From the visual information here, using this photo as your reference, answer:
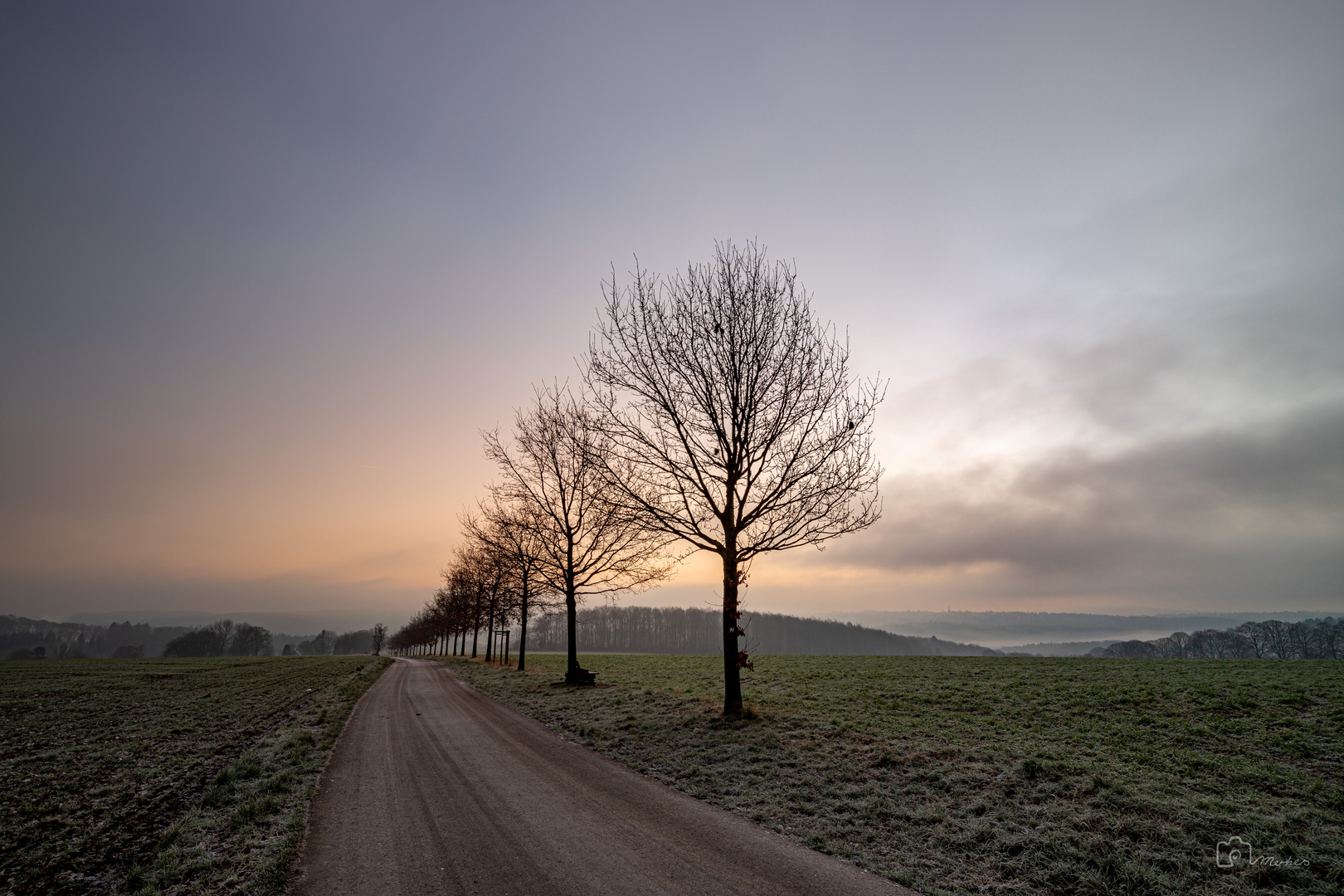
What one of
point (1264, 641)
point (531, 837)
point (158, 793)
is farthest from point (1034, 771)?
point (1264, 641)

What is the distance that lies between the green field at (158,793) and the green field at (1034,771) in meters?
6.51

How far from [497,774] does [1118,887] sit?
10.1 meters

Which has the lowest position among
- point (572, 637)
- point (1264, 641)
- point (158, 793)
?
point (1264, 641)

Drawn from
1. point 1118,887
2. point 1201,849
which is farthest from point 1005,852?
point 1201,849

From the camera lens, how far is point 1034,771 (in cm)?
984

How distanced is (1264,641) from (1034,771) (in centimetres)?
10975

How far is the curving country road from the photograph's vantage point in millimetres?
6562

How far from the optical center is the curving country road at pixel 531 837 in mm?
6562

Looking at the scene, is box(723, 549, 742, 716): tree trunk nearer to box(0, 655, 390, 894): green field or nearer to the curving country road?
the curving country road

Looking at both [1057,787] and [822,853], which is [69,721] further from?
[1057,787]

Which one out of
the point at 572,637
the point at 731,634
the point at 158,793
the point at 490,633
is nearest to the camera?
the point at 158,793
